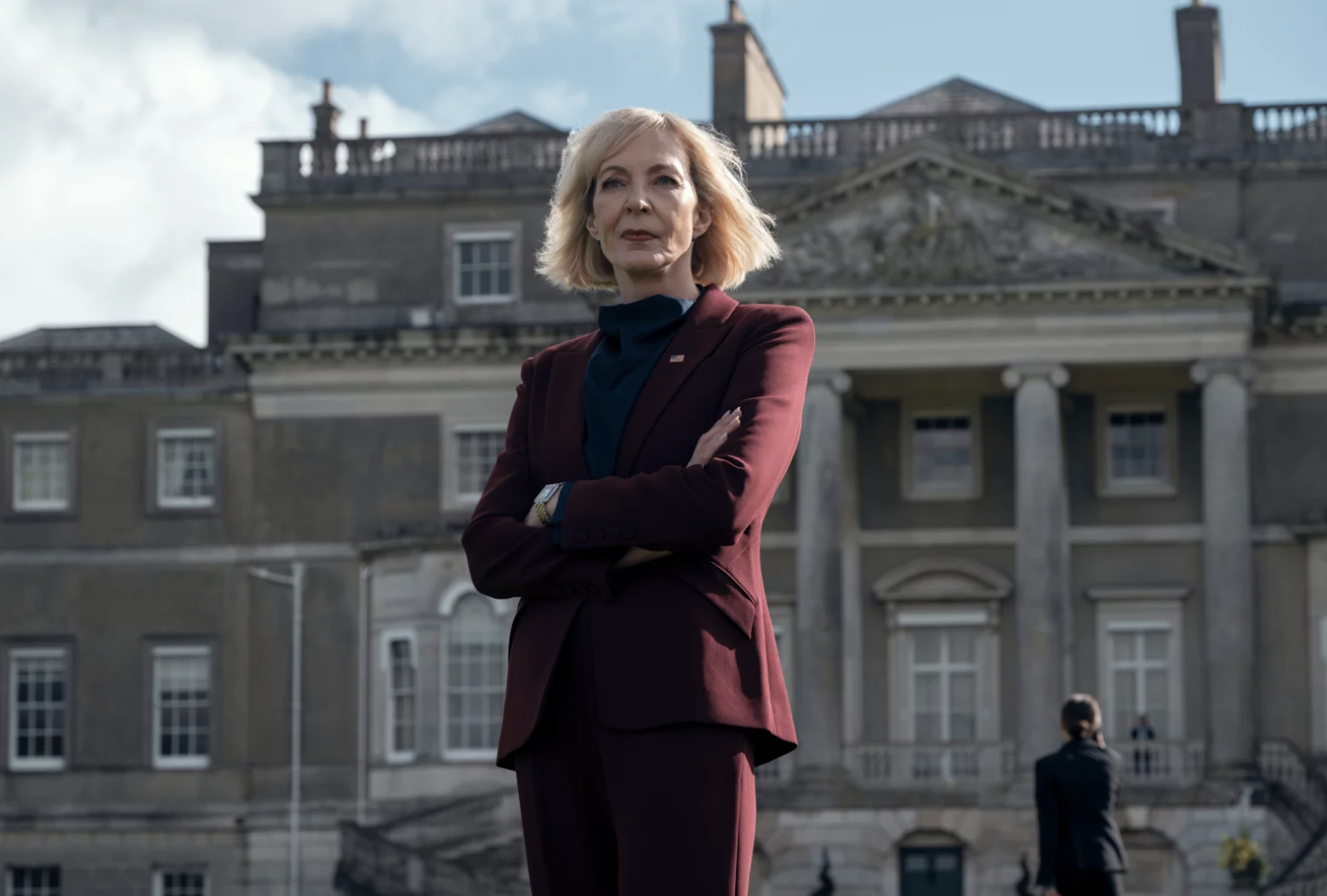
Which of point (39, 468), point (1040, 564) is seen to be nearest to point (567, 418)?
point (1040, 564)

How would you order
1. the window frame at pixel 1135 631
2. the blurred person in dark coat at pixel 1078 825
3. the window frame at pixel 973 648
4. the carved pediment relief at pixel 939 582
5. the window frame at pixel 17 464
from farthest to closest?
the window frame at pixel 17 464 < the carved pediment relief at pixel 939 582 < the window frame at pixel 973 648 < the window frame at pixel 1135 631 < the blurred person in dark coat at pixel 1078 825

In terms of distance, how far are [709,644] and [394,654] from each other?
41.2m

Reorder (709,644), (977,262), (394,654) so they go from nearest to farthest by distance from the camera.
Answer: (709,644) → (977,262) → (394,654)

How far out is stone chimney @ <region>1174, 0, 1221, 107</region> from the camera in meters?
47.4

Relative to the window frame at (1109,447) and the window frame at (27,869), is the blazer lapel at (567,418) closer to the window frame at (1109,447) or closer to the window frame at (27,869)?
the window frame at (1109,447)

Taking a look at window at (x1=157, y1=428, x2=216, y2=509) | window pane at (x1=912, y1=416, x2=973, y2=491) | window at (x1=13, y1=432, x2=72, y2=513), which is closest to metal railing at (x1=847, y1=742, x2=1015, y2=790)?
window pane at (x1=912, y1=416, x2=973, y2=491)

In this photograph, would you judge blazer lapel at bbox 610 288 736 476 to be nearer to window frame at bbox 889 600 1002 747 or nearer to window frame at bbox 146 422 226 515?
window frame at bbox 889 600 1002 747

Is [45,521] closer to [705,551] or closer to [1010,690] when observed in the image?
[1010,690]

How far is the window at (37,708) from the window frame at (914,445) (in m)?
16.2

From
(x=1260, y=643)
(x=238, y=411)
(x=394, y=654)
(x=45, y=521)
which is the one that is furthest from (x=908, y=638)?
(x=45, y=521)

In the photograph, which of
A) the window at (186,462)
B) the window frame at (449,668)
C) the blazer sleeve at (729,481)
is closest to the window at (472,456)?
the window frame at (449,668)

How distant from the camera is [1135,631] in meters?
43.3

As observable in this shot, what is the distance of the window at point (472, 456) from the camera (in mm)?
45062

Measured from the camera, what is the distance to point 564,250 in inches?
181
